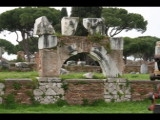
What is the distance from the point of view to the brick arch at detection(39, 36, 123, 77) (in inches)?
567

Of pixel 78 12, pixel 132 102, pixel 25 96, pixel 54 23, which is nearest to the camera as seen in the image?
pixel 25 96

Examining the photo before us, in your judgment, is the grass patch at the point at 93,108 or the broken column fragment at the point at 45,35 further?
the broken column fragment at the point at 45,35

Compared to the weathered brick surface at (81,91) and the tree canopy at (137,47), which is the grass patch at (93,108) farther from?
the tree canopy at (137,47)

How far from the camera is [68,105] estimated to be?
567 inches

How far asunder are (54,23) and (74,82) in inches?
1253

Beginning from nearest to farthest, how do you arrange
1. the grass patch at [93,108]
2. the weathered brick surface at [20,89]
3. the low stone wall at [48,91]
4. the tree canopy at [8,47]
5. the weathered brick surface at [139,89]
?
1. the grass patch at [93,108]
2. the weathered brick surface at [20,89]
3. the low stone wall at [48,91]
4. the weathered brick surface at [139,89]
5. the tree canopy at [8,47]

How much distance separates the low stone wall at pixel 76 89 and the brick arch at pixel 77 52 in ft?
1.05

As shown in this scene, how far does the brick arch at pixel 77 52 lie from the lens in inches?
567

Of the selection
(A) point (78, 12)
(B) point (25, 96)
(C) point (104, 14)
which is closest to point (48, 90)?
(B) point (25, 96)

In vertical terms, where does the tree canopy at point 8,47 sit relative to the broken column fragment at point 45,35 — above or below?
above

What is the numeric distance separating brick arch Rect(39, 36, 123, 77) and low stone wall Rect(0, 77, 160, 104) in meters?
0.32

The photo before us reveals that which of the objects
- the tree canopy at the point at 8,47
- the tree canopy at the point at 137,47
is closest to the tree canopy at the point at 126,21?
the tree canopy at the point at 137,47

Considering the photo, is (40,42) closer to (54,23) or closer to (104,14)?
(54,23)

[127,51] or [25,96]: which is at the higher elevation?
[127,51]
